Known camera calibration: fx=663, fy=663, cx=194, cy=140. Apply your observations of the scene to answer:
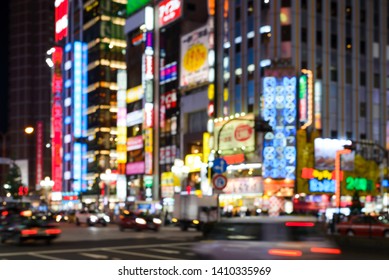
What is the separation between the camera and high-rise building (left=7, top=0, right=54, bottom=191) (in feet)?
570

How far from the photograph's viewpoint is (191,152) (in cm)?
7881

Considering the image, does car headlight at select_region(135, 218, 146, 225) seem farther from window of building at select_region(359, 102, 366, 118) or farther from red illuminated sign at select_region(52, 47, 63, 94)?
red illuminated sign at select_region(52, 47, 63, 94)

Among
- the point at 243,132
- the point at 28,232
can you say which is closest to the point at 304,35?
the point at 243,132

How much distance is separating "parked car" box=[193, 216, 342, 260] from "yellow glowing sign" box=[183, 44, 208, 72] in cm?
6160

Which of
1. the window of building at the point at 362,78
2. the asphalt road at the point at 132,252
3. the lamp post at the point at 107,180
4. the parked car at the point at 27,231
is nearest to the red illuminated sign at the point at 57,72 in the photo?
the lamp post at the point at 107,180

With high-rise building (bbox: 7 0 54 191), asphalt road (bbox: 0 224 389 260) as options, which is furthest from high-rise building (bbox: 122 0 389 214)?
high-rise building (bbox: 7 0 54 191)

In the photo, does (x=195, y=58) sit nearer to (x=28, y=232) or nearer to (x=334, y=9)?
(x=334, y=9)

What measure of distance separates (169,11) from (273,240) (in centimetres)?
7596

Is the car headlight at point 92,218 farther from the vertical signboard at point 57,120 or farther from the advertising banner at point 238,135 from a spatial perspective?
the vertical signboard at point 57,120

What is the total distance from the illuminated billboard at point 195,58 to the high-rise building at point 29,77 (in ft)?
322

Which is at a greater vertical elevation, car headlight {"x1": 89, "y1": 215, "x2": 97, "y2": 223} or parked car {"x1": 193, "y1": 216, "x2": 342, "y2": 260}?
parked car {"x1": 193, "y1": 216, "x2": 342, "y2": 260}

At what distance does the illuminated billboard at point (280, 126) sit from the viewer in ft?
201

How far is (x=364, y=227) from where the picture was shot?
38.3m
